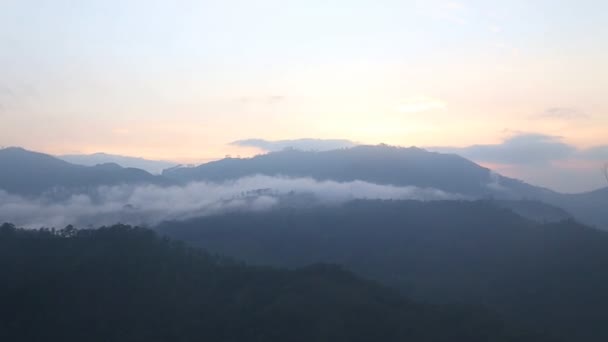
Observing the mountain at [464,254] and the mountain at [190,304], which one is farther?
the mountain at [464,254]

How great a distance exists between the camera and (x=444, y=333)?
79938 millimetres

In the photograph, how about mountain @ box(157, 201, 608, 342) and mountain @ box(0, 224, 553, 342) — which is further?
mountain @ box(157, 201, 608, 342)

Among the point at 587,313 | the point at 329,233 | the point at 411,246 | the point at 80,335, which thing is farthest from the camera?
the point at 329,233

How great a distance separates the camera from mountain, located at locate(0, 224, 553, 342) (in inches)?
3125

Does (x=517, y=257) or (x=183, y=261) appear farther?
(x=517, y=257)

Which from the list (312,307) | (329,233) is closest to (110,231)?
(312,307)

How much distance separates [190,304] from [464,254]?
8068 centimetres

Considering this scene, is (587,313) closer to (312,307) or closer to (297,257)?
(312,307)

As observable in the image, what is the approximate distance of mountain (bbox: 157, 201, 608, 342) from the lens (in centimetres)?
10856

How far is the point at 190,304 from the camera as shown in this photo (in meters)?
90.5

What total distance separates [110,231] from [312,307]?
43.3 metres

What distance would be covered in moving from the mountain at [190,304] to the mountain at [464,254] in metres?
20.7

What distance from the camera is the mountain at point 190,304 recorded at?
79.4 metres

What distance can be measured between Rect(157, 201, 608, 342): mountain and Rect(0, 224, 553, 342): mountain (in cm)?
2070
